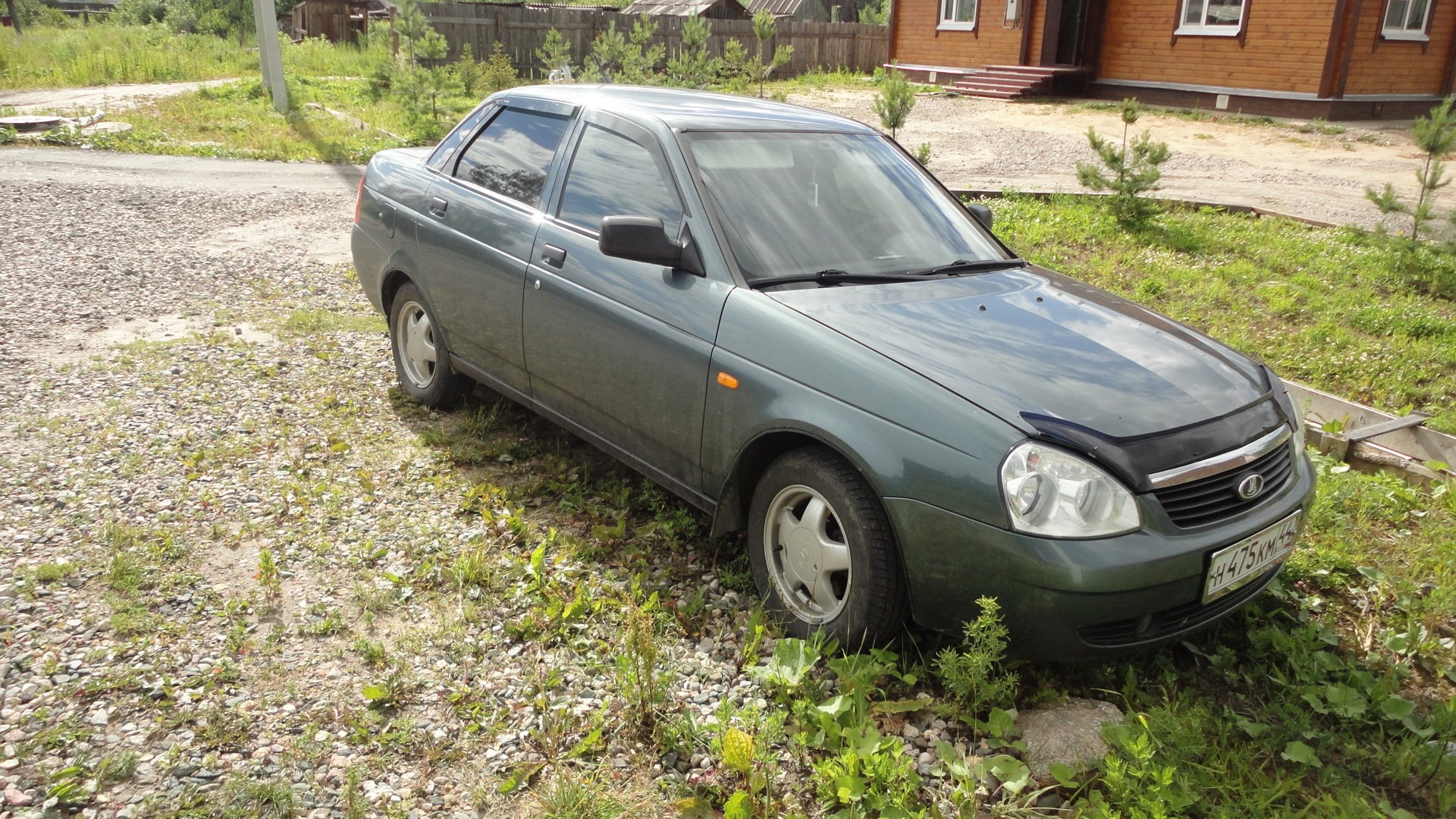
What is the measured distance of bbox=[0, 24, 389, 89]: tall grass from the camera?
22.9 meters

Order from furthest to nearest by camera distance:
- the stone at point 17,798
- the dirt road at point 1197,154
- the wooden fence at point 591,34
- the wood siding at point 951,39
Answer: the wood siding at point 951,39 → the wooden fence at point 591,34 → the dirt road at point 1197,154 → the stone at point 17,798

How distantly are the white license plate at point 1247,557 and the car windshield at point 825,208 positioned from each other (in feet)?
5.07

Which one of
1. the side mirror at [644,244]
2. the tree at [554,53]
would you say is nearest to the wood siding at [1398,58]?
the tree at [554,53]

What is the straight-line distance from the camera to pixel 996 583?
288cm

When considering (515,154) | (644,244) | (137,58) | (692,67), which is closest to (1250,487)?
(644,244)

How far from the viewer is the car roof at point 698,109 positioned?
4.20 meters

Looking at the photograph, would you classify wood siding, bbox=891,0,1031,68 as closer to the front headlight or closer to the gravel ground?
the gravel ground

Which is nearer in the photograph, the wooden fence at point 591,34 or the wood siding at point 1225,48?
the wood siding at point 1225,48

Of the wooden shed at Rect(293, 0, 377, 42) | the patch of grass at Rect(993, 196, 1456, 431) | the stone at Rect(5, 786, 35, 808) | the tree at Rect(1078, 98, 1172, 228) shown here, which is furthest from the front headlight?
the wooden shed at Rect(293, 0, 377, 42)

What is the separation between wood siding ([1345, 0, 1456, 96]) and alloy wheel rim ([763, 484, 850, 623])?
68.9 feet

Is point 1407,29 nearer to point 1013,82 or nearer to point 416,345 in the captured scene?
point 1013,82

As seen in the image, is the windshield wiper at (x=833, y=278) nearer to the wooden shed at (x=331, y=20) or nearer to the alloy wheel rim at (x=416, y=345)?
the alloy wheel rim at (x=416, y=345)

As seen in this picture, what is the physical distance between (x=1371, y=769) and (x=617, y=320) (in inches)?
115

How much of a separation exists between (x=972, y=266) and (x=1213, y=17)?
20.9 meters
